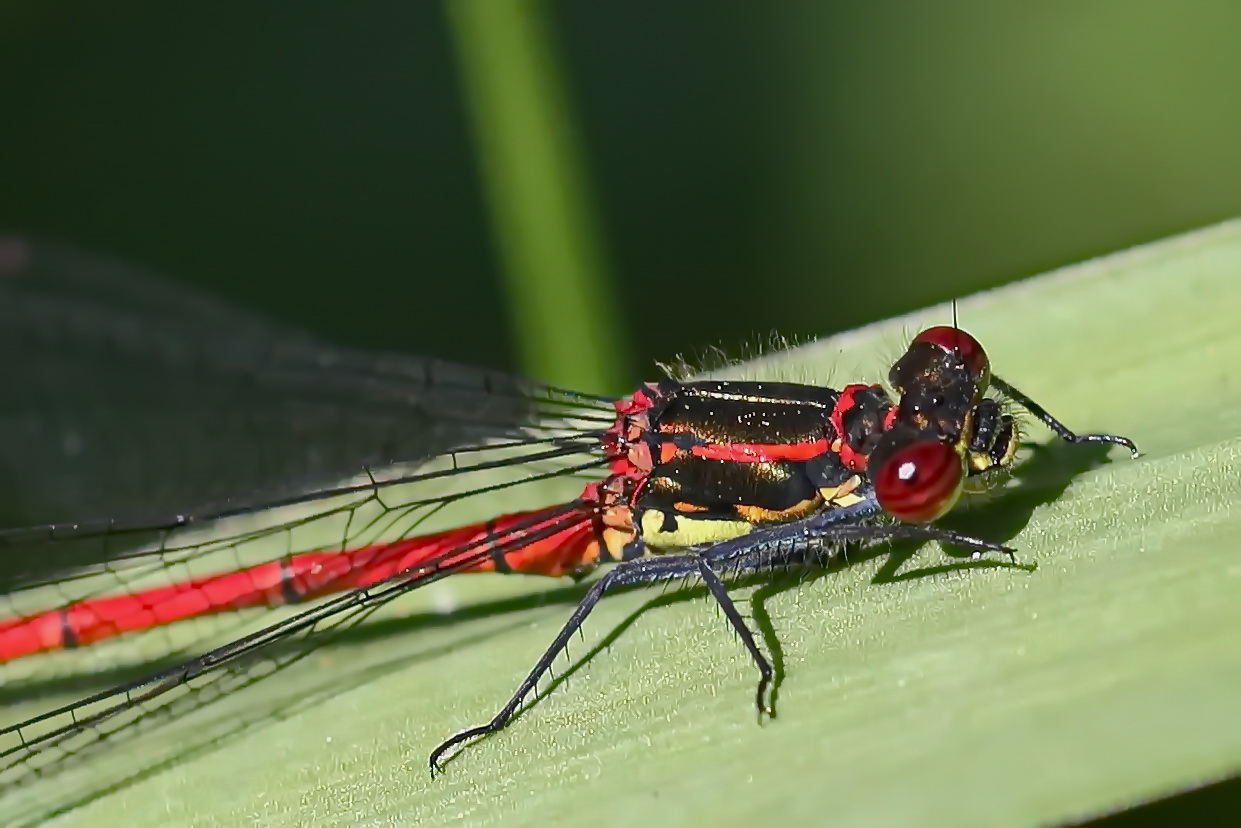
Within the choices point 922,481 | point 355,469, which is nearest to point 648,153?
point 355,469

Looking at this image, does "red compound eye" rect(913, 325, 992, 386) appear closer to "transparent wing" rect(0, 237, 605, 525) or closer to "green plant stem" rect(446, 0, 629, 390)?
"transparent wing" rect(0, 237, 605, 525)

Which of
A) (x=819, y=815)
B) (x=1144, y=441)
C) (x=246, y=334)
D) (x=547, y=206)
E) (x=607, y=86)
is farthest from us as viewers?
(x=607, y=86)

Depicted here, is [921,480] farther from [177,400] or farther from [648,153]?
[177,400]

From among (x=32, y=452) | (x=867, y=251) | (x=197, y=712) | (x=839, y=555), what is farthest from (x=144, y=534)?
(x=867, y=251)

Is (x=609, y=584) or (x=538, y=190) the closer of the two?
(x=609, y=584)

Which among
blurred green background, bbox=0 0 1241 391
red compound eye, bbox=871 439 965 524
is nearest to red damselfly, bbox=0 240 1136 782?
red compound eye, bbox=871 439 965 524

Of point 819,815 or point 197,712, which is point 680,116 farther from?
point 819,815
